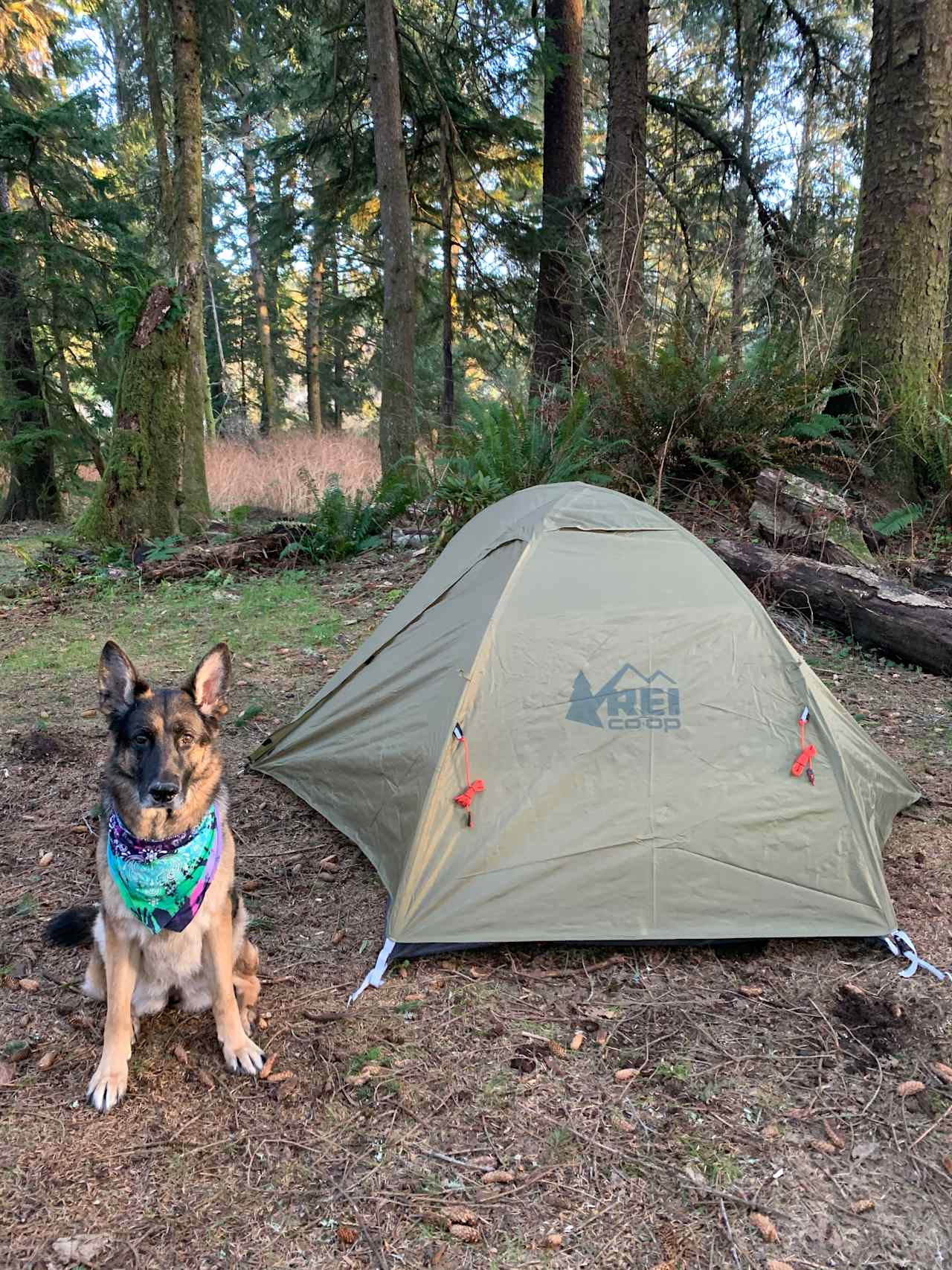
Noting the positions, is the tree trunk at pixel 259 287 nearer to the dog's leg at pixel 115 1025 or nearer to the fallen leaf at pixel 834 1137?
the dog's leg at pixel 115 1025

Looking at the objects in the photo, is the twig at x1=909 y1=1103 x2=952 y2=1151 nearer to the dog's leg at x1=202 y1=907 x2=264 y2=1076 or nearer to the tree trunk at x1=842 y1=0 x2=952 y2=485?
the dog's leg at x1=202 y1=907 x2=264 y2=1076

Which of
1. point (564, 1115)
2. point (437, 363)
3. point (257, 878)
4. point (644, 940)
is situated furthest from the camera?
point (437, 363)

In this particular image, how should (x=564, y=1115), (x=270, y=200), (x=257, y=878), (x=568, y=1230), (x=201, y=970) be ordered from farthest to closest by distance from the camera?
(x=270, y=200)
(x=257, y=878)
(x=201, y=970)
(x=564, y=1115)
(x=568, y=1230)

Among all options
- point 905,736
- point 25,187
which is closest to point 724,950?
point 905,736

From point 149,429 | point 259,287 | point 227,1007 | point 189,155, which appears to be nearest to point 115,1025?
point 227,1007

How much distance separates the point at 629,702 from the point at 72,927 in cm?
233

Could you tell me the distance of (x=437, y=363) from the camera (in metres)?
24.2

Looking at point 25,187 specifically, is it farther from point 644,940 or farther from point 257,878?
point 644,940

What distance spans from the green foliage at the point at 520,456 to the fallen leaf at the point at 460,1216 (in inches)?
244

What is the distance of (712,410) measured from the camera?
7.52 m

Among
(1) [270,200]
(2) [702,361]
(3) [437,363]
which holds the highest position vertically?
(1) [270,200]

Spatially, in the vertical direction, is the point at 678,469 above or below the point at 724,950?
above

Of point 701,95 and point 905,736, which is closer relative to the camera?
A: point 905,736

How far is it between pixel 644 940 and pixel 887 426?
6.55m
